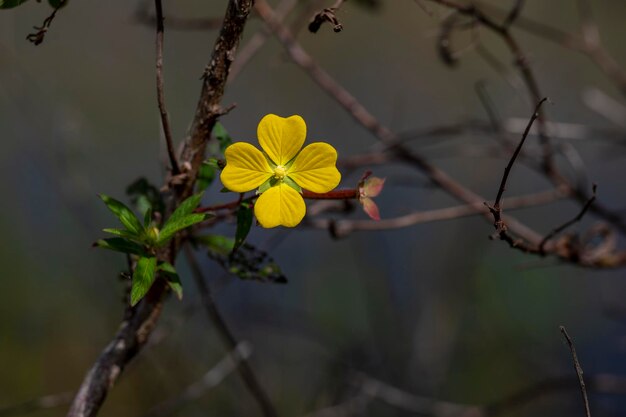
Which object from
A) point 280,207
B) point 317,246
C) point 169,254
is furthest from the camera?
point 317,246

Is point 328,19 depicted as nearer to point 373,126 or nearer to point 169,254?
point 169,254

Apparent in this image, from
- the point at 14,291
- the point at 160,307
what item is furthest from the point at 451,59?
the point at 14,291

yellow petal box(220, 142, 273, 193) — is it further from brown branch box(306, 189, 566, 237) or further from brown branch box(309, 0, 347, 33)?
brown branch box(306, 189, 566, 237)

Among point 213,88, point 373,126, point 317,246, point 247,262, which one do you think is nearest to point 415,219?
point 373,126

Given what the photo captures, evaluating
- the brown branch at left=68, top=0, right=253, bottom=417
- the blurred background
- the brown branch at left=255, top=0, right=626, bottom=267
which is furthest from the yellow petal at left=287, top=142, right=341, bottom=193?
the blurred background

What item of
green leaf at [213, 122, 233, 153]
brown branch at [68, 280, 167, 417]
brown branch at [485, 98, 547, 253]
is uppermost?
brown branch at [485, 98, 547, 253]

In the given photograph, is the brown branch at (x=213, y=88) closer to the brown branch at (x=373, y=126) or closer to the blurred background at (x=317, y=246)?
the brown branch at (x=373, y=126)

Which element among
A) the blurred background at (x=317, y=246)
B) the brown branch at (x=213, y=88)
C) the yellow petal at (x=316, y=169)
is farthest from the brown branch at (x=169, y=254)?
the blurred background at (x=317, y=246)
